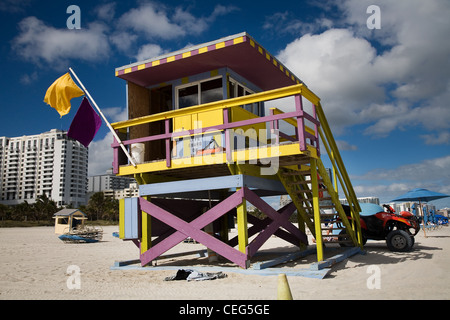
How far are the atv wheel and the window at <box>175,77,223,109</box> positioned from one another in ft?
22.8

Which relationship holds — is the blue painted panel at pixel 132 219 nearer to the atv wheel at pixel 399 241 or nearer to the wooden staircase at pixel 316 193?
the wooden staircase at pixel 316 193

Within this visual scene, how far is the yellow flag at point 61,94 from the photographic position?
9.78m

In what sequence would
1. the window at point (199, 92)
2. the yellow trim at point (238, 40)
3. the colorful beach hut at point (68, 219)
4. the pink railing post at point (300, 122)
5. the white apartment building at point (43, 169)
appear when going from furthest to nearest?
the white apartment building at point (43, 169) < the colorful beach hut at point (68, 219) < the window at point (199, 92) < the yellow trim at point (238, 40) < the pink railing post at point (300, 122)

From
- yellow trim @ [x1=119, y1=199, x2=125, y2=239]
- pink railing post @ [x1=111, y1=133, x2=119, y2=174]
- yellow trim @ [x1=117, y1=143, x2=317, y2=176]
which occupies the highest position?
pink railing post @ [x1=111, y1=133, x2=119, y2=174]

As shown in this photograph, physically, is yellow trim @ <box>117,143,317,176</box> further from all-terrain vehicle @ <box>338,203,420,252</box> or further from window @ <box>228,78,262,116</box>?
all-terrain vehicle @ <box>338,203,420,252</box>

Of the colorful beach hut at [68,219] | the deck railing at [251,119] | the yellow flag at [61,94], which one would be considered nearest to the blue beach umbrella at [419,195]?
the deck railing at [251,119]

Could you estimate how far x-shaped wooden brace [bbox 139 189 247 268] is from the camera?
7914 mm

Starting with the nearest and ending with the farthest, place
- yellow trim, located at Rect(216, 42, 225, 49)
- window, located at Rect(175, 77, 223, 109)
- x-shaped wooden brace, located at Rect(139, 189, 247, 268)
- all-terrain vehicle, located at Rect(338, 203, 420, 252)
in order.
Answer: x-shaped wooden brace, located at Rect(139, 189, 247, 268) < yellow trim, located at Rect(216, 42, 225, 49) < window, located at Rect(175, 77, 223, 109) < all-terrain vehicle, located at Rect(338, 203, 420, 252)

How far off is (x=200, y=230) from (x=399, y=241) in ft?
22.3

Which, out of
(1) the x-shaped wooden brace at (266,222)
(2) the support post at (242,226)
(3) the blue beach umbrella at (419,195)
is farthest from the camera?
(3) the blue beach umbrella at (419,195)

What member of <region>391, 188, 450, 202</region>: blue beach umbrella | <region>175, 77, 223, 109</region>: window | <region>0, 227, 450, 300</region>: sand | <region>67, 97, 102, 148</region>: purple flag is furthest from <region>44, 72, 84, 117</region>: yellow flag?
<region>391, 188, 450, 202</region>: blue beach umbrella

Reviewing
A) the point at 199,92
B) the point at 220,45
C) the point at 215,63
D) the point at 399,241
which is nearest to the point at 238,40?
the point at 220,45

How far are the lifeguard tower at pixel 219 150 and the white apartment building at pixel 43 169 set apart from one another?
6533 inches
